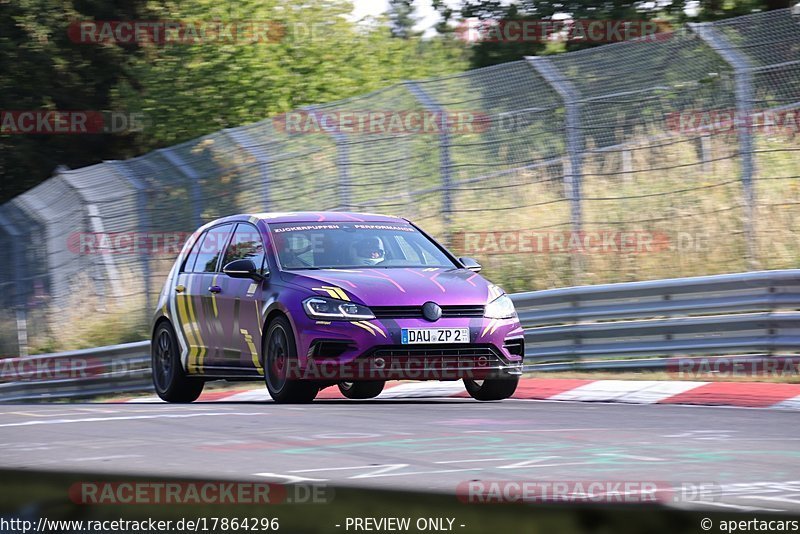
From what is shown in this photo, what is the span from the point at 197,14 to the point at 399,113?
50.3 ft

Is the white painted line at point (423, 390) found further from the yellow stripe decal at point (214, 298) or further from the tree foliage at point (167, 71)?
the tree foliage at point (167, 71)

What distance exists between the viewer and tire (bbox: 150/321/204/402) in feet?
39.1

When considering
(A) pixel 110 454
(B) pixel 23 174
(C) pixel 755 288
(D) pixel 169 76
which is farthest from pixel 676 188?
(B) pixel 23 174

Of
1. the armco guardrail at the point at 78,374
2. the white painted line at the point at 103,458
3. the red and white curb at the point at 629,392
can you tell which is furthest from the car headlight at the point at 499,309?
the armco guardrail at the point at 78,374

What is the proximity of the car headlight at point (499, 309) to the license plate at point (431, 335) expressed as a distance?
11.8 inches

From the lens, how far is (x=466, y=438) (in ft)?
24.9

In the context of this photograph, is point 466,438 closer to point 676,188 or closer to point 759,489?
point 759,489

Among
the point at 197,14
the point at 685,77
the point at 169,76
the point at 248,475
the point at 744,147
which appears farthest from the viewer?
the point at 197,14

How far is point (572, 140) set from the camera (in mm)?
13727
